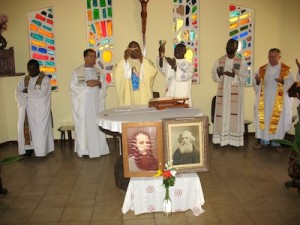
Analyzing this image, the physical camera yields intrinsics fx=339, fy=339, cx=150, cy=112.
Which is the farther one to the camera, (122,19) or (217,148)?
(122,19)

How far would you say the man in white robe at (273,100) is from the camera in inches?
252

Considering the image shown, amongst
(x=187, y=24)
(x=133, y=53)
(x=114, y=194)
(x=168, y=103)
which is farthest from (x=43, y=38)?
(x=114, y=194)

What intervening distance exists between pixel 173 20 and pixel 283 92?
2739 mm

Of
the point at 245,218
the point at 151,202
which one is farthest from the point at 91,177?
the point at 245,218

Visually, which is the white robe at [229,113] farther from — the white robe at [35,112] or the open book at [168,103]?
the white robe at [35,112]

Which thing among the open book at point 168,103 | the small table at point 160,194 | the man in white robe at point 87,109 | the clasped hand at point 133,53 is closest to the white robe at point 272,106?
the clasped hand at point 133,53

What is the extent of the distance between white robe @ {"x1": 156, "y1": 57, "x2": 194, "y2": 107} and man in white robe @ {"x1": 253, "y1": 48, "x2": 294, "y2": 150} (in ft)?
5.21

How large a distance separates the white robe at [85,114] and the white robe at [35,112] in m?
0.59

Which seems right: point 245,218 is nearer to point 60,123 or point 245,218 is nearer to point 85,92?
point 85,92

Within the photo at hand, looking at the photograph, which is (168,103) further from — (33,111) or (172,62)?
(33,111)

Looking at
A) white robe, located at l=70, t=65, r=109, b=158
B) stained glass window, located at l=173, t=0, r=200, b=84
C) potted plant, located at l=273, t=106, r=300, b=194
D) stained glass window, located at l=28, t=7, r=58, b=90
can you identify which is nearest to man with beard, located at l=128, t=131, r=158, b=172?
potted plant, located at l=273, t=106, r=300, b=194

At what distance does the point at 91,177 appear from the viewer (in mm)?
5199

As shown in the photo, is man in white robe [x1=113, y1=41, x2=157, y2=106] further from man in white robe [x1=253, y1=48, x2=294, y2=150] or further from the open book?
man in white robe [x1=253, y1=48, x2=294, y2=150]

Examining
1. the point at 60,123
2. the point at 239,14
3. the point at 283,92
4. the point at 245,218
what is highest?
the point at 239,14
